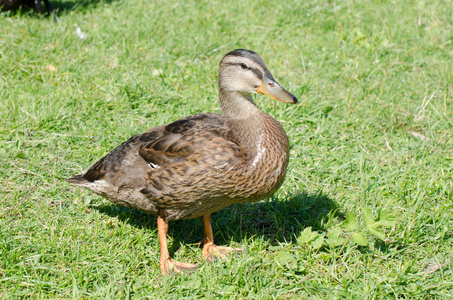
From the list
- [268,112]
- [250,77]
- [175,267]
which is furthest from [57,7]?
[175,267]

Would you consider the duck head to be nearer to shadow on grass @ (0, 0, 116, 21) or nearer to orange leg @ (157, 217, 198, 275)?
orange leg @ (157, 217, 198, 275)

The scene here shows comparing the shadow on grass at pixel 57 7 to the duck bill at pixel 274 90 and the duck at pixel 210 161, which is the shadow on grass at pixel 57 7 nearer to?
the duck at pixel 210 161

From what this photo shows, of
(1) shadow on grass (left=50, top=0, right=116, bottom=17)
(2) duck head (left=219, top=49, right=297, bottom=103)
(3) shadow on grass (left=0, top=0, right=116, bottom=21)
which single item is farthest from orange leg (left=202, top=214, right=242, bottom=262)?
(1) shadow on grass (left=50, top=0, right=116, bottom=17)

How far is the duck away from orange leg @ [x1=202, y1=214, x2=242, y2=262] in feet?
0.05

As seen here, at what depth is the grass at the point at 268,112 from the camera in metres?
3.10

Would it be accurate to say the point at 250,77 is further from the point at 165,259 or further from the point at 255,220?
the point at 165,259

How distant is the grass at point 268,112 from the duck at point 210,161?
36cm

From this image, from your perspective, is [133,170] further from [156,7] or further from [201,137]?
[156,7]

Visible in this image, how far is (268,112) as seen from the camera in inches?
188

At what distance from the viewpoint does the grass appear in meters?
3.10

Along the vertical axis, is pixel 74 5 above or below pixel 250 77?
below

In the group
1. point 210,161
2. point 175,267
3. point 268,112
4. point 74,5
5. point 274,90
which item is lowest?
point 175,267

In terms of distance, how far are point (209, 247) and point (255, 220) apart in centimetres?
47

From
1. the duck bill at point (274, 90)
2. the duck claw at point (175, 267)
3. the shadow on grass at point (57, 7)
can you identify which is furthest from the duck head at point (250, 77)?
the shadow on grass at point (57, 7)
